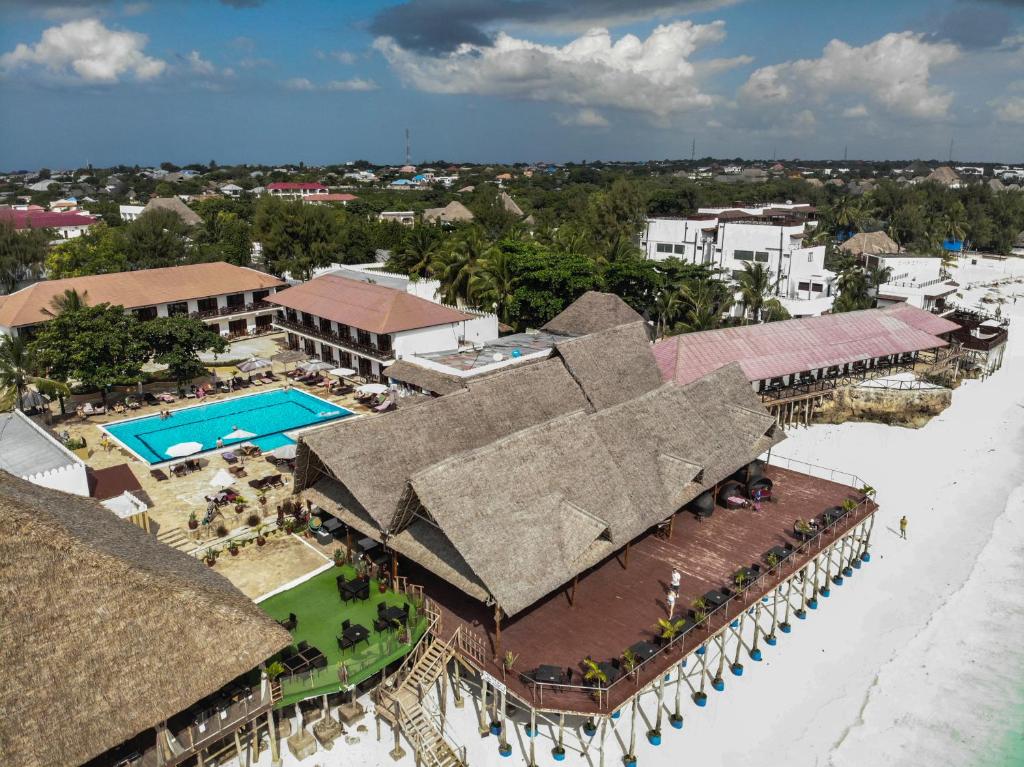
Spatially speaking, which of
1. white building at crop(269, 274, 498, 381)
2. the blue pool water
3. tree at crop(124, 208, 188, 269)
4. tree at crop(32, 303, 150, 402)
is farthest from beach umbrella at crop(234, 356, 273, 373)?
tree at crop(124, 208, 188, 269)

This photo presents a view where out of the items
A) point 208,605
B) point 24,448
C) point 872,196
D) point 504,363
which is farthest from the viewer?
point 872,196

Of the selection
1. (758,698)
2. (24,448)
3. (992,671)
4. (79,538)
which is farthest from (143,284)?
(992,671)

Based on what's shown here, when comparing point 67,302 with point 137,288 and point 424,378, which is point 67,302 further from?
point 424,378

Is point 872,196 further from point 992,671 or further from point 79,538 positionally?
point 79,538

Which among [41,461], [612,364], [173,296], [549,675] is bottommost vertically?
[549,675]

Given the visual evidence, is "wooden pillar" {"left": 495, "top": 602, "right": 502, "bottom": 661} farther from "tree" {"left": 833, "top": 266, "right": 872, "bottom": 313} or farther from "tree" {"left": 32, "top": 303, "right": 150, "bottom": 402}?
"tree" {"left": 833, "top": 266, "right": 872, "bottom": 313}

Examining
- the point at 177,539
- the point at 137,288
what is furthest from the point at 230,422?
the point at 137,288
